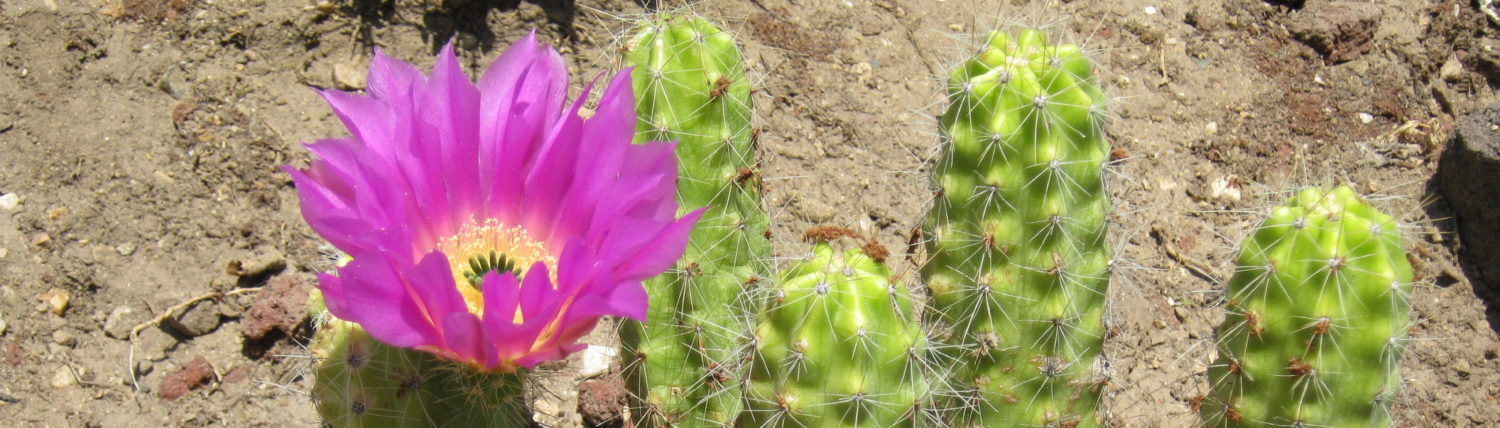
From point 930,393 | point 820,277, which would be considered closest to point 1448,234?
point 930,393

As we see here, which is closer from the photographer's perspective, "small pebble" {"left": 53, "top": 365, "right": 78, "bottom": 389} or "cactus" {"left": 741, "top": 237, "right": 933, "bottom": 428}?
"cactus" {"left": 741, "top": 237, "right": 933, "bottom": 428}

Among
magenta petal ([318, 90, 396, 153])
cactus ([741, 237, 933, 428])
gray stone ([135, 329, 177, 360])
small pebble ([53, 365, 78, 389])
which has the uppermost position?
magenta petal ([318, 90, 396, 153])

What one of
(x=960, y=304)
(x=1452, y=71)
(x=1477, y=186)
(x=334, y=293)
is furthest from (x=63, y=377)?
(x=1452, y=71)

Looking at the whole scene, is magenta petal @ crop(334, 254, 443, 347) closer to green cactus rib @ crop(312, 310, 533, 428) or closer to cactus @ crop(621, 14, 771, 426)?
green cactus rib @ crop(312, 310, 533, 428)

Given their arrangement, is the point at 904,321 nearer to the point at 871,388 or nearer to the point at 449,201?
the point at 871,388

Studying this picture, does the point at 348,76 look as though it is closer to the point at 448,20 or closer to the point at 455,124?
the point at 448,20

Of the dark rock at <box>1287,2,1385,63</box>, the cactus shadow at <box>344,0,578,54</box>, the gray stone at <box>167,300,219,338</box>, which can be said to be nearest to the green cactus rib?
the gray stone at <box>167,300,219,338</box>
